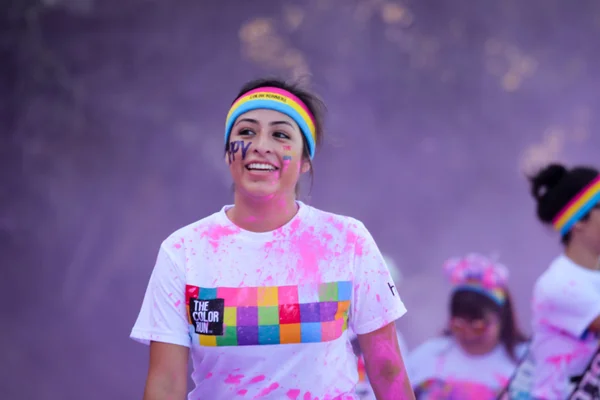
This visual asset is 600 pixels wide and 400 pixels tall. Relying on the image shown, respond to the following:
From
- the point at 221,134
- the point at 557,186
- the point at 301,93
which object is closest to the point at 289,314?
the point at 301,93

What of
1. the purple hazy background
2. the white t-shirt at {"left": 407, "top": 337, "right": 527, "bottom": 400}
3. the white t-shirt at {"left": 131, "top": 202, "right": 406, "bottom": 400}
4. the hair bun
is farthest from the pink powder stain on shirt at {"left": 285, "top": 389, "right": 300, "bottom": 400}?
the white t-shirt at {"left": 407, "top": 337, "right": 527, "bottom": 400}

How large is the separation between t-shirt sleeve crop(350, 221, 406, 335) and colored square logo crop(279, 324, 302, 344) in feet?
0.66

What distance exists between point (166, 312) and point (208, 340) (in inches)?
5.6

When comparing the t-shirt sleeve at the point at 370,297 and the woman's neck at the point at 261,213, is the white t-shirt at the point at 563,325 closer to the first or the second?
the t-shirt sleeve at the point at 370,297

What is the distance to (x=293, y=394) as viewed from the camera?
1943mm

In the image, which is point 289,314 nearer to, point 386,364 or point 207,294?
point 207,294

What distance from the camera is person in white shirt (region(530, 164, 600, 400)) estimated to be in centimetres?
343

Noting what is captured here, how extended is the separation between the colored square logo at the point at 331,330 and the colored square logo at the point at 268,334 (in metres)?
0.13

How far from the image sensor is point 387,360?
6.75ft

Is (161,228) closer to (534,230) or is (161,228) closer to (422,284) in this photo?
(422,284)

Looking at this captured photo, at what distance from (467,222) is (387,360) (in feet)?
12.3

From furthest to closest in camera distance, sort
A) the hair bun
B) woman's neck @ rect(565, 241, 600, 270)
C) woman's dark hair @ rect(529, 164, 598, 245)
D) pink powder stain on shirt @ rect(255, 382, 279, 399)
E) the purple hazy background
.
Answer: the purple hazy background
the hair bun
woman's dark hair @ rect(529, 164, 598, 245)
woman's neck @ rect(565, 241, 600, 270)
pink powder stain on shirt @ rect(255, 382, 279, 399)

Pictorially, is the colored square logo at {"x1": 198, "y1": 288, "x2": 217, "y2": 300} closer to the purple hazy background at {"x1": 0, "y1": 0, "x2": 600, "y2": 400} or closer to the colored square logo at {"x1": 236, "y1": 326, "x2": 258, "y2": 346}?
the colored square logo at {"x1": 236, "y1": 326, "x2": 258, "y2": 346}

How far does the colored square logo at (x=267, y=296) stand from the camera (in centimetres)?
197
